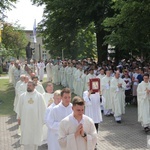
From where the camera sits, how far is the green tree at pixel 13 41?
52.7 meters

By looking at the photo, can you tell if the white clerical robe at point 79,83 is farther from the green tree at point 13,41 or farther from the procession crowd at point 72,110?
the green tree at point 13,41

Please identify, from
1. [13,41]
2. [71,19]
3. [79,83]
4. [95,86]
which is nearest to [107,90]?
[79,83]

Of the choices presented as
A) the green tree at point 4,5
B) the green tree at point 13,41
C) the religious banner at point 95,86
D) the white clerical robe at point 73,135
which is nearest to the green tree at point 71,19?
the green tree at point 4,5

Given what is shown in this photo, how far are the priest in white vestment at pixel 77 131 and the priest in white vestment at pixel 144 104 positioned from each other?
666cm

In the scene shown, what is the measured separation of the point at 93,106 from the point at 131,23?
8582mm

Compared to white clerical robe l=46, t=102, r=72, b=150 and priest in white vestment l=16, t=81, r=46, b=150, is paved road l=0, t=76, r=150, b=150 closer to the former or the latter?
priest in white vestment l=16, t=81, r=46, b=150

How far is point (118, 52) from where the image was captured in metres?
27.5

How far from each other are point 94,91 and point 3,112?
26.3 feet

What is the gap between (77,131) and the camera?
5.04 m

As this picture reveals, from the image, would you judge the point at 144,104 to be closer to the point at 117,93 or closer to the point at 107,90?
the point at 117,93

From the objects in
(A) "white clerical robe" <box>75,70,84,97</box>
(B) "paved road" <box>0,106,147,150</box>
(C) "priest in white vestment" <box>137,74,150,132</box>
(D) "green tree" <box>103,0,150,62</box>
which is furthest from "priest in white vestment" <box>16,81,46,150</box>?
(A) "white clerical robe" <box>75,70,84,97</box>

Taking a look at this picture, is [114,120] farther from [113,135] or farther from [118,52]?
[118,52]

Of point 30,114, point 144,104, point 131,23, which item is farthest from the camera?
point 131,23

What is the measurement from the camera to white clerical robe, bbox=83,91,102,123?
31.8 feet
